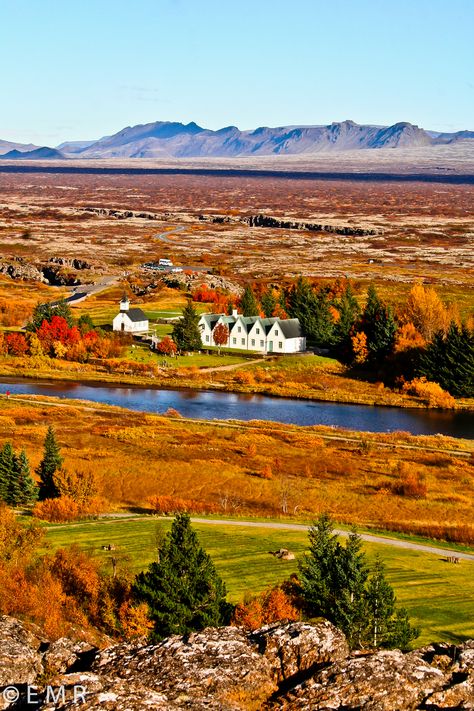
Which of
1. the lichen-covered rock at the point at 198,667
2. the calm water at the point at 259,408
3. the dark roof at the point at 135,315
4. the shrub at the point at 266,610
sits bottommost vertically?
the calm water at the point at 259,408

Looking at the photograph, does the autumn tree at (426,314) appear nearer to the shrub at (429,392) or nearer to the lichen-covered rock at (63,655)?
the shrub at (429,392)

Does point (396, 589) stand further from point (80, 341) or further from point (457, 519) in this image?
point (80, 341)

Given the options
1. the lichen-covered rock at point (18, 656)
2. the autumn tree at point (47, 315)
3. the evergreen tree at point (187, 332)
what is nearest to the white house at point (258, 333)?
the evergreen tree at point (187, 332)

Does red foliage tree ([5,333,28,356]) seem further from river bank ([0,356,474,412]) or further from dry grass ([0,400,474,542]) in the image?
dry grass ([0,400,474,542])

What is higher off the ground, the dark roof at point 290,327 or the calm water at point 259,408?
the dark roof at point 290,327

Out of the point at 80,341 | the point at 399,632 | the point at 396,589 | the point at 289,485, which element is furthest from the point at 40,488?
the point at 80,341

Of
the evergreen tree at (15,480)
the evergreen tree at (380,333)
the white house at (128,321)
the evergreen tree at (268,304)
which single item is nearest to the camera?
the evergreen tree at (15,480)

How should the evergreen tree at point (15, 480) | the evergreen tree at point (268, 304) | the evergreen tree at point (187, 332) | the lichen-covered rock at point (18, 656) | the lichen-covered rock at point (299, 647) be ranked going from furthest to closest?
the evergreen tree at point (268, 304) → the evergreen tree at point (187, 332) → the evergreen tree at point (15, 480) → the lichen-covered rock at point (299, 647) → the lichen-covered rock at point (18, 656)

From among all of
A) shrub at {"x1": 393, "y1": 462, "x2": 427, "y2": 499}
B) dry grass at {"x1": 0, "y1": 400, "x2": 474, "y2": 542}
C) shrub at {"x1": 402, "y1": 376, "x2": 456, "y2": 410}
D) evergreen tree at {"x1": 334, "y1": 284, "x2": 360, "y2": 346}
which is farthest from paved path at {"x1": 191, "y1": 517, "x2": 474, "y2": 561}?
evergreen tree at {"x1": 334, "y1": 284, "x2": 360, "y2": 346}

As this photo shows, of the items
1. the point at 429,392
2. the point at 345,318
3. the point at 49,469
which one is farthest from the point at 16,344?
the point at 49,469
